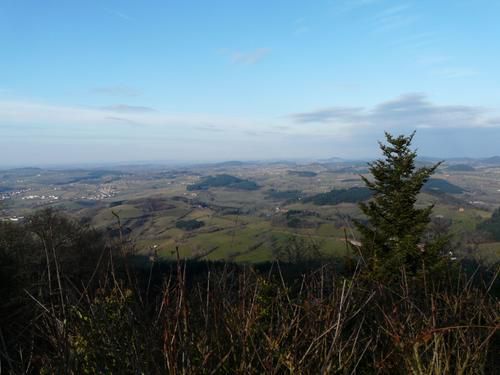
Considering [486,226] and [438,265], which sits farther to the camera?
[486,226]

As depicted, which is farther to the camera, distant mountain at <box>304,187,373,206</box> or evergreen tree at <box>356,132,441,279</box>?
distant mountain at <box>304,187,373,206</box>

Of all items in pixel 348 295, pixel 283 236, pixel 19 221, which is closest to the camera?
pixel 348 295

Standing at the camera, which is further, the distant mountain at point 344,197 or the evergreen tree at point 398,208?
the distant mountain at point 344,197

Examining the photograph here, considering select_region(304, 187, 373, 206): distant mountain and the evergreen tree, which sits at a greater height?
the evergreen tree

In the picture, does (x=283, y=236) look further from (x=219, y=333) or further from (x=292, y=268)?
(x=219, y=333)

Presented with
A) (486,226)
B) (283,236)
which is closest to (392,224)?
(283,236)

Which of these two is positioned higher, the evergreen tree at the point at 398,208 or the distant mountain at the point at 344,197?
the evergreen tree at the point at 398,208

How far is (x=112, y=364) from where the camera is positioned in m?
2.85

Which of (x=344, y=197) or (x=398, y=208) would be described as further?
(x=344, y=197)

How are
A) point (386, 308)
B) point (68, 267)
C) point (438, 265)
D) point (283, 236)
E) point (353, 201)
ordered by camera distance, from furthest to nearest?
point (353, 201)
point (283, 236)
point (68, 267)
point (438, 265)
point (386, 308)

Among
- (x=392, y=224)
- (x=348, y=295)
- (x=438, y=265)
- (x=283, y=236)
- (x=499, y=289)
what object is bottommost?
(x=283, y=236)

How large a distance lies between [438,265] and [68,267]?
20.8 m

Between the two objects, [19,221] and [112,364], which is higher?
[112,364]

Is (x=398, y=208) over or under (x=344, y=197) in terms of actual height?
over
